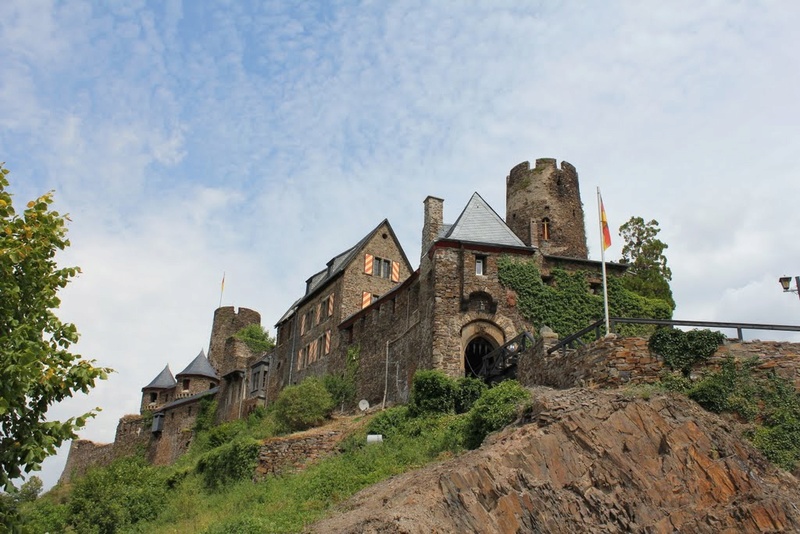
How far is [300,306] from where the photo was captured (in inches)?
1805

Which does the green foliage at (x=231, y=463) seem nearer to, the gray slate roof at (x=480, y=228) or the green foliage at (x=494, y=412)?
the green foliage at (x=494, y=412)

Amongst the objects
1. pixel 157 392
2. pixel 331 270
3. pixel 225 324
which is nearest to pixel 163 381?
pixel 157 392

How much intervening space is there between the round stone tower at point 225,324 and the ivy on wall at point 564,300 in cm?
3766

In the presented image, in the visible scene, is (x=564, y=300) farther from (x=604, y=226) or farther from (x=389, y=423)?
(x=389, y=423)

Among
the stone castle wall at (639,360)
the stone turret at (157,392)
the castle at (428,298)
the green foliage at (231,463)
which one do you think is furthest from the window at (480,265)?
the stone turret at (157,392)

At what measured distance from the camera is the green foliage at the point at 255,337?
187ft

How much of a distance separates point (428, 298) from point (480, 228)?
11.9 feet

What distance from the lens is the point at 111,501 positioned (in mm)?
24906

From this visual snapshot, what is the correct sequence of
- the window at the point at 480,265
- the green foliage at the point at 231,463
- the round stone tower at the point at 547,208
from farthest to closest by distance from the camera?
the round stone tower at the point at 547,208 < the window at the point at 480,265 < the green foliage at the point at 231,463

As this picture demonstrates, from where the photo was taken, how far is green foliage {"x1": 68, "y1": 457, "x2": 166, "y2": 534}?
2447cm

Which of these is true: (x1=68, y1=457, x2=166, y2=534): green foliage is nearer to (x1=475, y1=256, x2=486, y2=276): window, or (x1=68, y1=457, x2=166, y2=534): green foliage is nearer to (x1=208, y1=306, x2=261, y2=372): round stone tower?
(x1=475, y1=256, x2=486, y2=276): window

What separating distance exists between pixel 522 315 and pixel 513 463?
14003 millimetres

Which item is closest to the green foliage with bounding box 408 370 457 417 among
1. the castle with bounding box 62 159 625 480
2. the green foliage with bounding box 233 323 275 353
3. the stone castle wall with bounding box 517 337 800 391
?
the castle with bounding box 62 159 625 480

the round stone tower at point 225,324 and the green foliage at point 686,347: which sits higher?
the round stone tower at point 225,324
